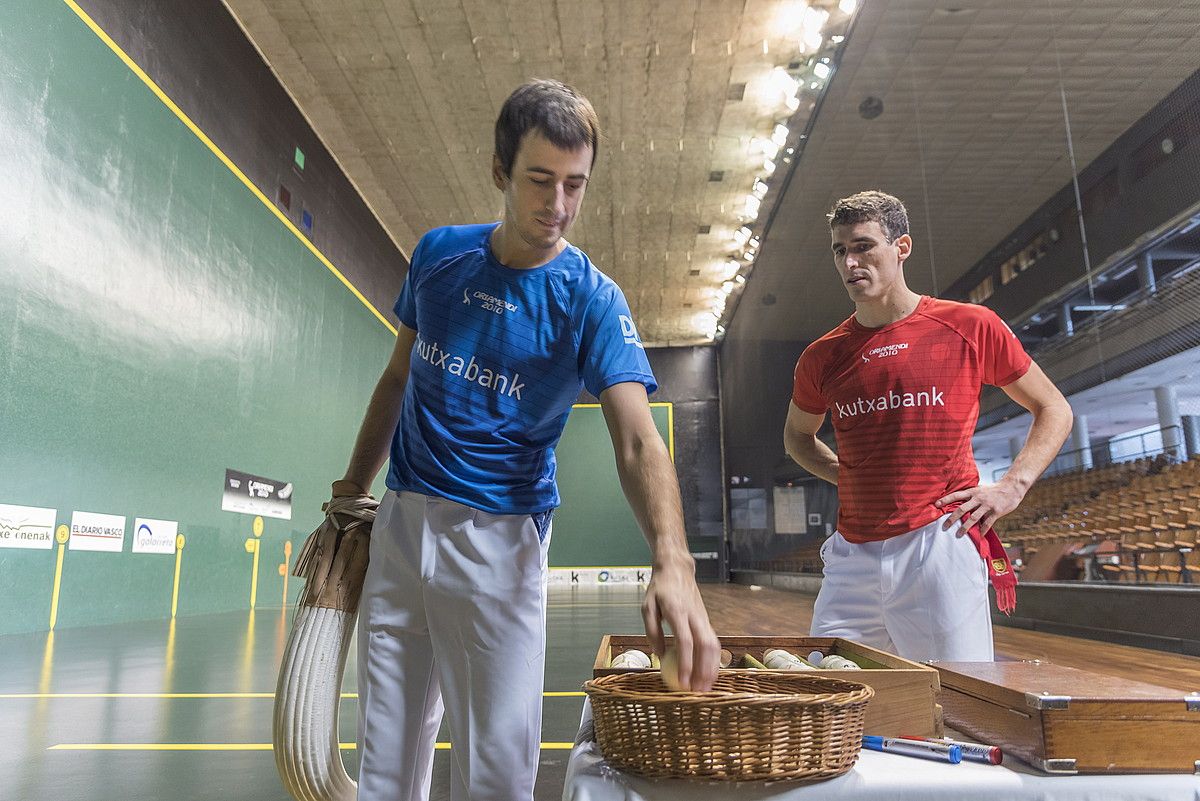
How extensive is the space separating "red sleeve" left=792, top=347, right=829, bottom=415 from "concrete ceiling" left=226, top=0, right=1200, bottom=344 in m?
4.12

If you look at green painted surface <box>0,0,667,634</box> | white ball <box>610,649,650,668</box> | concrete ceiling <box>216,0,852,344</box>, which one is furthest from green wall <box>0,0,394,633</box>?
white ball <box>610,649,650,668</box>

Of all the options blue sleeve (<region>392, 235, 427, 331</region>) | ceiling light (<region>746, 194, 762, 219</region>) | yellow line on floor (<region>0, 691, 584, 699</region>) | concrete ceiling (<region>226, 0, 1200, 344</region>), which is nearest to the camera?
blue sleeve (<region>392, 235, 427, 331</region>)

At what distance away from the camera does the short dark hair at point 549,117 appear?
3.01ft

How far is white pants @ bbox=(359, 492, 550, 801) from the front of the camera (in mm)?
912

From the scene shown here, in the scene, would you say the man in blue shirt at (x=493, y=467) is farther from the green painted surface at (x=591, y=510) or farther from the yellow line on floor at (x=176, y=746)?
the green painted surface at (x=591, y=510)

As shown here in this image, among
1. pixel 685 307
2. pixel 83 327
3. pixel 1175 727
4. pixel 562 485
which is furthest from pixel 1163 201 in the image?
pixel 562 485

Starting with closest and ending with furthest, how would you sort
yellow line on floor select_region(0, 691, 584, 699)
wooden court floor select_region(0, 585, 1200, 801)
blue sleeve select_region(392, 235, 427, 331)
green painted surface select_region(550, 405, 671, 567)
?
1. blue sleeve select_region(392, 235, 427, 331)
2. wooden court floor select_region(0, 585, 1200, 801)
3. yellow line on floor select_region(0, 691, 584, 699)
4. green painted surface select_region(550, 405, 671, 567)

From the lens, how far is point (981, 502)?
4.34 feet

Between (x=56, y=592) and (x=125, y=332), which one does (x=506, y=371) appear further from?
(x=125, y=332)

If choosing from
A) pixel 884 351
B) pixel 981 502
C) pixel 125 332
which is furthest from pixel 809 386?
pixel 125 332

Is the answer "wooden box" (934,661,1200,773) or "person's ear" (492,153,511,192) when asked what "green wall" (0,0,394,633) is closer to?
"person's ear" (492,153,511,192)

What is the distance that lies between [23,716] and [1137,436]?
5.22 m

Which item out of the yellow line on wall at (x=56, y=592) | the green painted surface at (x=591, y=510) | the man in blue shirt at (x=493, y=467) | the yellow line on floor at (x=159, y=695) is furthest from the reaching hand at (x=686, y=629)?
the green painted surface at (x=591, y=510)

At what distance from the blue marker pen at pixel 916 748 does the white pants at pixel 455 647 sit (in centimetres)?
35
